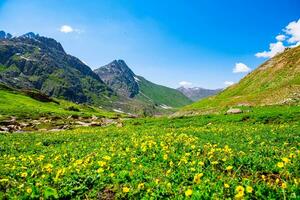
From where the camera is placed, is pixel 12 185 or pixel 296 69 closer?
pixel 12 185

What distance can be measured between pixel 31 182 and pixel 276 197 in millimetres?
7427

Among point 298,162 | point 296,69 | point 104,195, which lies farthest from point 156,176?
point 296,69

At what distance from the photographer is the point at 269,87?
275 feet

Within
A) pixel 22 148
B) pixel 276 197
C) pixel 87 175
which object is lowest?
pixel 22 148

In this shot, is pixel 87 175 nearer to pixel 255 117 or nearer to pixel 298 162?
pixel 298 162

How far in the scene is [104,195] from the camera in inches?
391

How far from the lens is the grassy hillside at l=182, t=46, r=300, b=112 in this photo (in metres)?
62.9

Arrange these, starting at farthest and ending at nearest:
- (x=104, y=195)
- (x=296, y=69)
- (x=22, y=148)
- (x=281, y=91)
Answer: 1. (x=296, y=69)
2. (x=281, y=91)
3. (x=22, y=148)
4. (x=104, y=195)

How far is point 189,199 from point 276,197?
6.71 feet

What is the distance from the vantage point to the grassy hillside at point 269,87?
206 feet

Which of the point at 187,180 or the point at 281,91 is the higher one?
the point at 281,91

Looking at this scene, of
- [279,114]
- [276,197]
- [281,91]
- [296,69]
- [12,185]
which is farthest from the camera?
[296,69]

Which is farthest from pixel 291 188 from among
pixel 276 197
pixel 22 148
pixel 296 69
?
pixel 296 69

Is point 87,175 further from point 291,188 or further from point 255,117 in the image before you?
point 255,117
